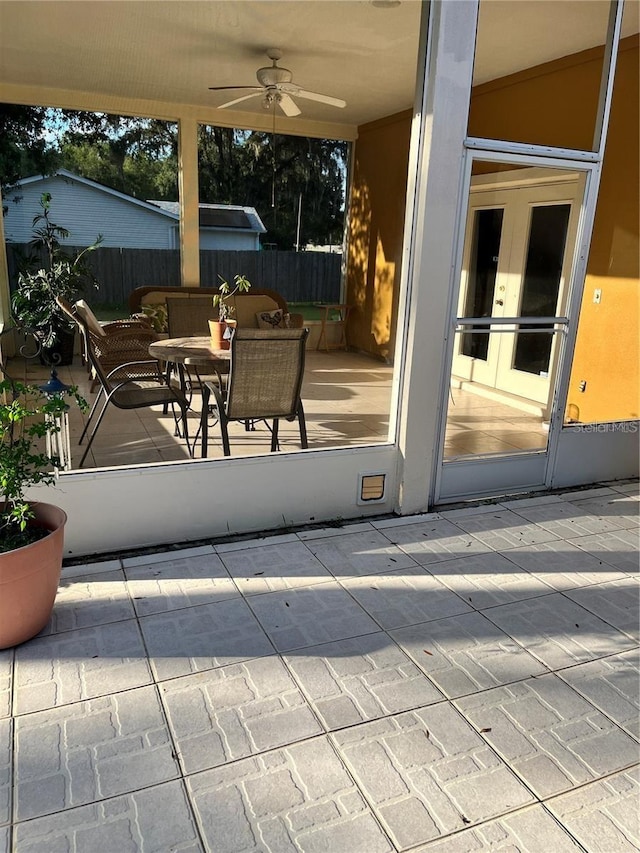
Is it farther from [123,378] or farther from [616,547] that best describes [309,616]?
[123,378]

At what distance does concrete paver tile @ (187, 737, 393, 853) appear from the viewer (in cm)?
147

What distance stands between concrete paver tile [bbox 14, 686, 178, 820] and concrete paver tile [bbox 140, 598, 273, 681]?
0.57 ft

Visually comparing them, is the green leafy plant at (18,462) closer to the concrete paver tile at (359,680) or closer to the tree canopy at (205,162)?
the concrete paver tile at (359,680)

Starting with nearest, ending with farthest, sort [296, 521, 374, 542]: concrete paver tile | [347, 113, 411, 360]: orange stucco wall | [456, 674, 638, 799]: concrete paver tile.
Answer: [456, 674, 638, 799]: concrete paver tile < [296, 521, 374, 542]: concrete paver tile < [347, 113, 411, 360]: orange stucco wall

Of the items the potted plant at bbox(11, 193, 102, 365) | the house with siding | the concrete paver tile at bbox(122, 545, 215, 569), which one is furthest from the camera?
the house with siding

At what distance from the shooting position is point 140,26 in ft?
15.3

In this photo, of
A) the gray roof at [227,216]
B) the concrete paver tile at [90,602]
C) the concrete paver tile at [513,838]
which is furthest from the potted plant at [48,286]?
the concrete paver tile at [513,838]

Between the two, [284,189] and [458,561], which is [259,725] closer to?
[458,561]

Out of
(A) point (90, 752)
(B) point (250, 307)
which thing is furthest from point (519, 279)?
(B) point (250, 307)

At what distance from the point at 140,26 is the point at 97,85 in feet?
6.29

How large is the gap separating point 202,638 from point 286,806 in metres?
0.77

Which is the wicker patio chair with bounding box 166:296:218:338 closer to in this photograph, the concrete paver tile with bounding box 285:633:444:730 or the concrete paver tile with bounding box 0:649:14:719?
the concrete paver tile with bounding box 0:649:14:719

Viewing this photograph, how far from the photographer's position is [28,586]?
2.06 m

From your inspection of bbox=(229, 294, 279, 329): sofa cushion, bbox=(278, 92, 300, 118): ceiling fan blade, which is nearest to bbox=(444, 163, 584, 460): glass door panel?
bbox=(278, 92, 300, 118): ceiling fan blade
